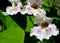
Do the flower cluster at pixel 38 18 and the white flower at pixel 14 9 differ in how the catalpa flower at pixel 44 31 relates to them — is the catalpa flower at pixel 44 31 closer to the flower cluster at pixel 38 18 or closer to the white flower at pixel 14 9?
the flower cluster at pixel 38 18

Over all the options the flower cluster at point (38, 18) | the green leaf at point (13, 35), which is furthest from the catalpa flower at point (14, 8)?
the green leaf at point (13, 35)

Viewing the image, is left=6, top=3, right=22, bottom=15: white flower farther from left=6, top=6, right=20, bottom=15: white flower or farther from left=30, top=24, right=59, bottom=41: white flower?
left=30, top=24, right=59, bottom=41: white flower

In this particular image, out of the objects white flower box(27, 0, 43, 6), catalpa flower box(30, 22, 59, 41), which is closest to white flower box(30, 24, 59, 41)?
catalpa flower box(30, 22, 59, 41)

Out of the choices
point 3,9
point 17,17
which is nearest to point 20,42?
point 17,17

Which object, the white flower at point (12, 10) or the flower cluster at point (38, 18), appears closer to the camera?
the flower cluster at point (38, 18)

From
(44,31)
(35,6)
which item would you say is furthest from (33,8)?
(44,31)

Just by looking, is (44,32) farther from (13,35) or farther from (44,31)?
(13,35)

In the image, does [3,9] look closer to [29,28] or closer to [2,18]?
[2,18]
